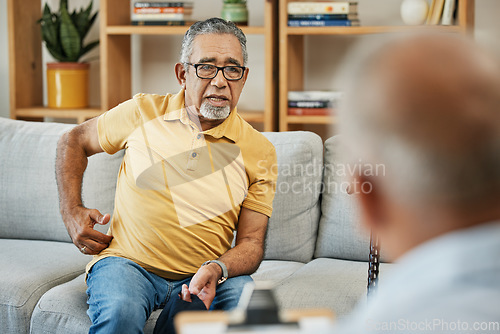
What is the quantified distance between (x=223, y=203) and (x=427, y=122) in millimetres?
1335

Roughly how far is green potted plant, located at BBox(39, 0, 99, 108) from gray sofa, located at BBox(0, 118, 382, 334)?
62cm

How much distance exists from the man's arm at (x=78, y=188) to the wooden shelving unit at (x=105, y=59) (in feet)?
3.18

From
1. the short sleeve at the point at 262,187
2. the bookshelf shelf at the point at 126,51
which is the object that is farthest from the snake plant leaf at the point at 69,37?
the short sleeve at the point at 262,187

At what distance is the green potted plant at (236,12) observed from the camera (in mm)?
2922

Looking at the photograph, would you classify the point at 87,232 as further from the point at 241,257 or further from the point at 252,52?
the point at 252,52

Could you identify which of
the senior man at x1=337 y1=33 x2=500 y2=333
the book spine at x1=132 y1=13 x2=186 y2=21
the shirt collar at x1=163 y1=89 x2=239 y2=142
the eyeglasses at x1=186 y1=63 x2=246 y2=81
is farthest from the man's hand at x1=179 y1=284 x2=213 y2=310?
the book spine at x1=132 y1=13 x2=186 y2=21

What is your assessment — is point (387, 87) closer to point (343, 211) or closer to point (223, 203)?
point (223, 203)

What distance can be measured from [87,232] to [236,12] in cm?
142

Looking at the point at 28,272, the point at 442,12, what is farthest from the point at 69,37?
the point at 442,12

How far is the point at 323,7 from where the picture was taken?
281cm

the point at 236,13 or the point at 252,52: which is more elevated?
the point at 236,13

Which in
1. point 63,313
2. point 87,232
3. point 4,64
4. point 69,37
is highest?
point 69,37

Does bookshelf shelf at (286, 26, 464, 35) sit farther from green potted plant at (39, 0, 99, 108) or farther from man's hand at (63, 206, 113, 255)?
man's hand at (63, 206, 113, 255)

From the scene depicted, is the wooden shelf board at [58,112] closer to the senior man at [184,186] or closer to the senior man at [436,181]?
the senior man at [184,186]
